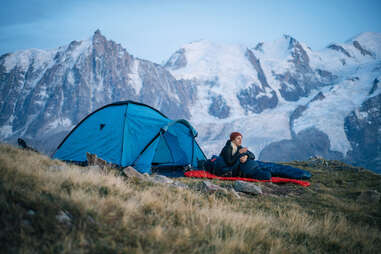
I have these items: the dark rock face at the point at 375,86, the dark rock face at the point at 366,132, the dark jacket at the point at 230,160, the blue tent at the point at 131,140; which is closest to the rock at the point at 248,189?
the dark jacket at the point at 230,160

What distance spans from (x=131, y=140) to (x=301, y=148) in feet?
530

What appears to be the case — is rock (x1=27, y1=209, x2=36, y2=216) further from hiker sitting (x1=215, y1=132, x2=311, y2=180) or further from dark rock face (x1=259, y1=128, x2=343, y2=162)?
dark rock face (x1=259, y1=128, x2=343, y2=162)

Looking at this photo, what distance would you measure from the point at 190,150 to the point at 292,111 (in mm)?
188088

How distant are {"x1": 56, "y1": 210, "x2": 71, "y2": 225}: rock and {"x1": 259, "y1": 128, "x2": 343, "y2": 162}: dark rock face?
137 metres

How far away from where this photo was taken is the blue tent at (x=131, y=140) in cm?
929

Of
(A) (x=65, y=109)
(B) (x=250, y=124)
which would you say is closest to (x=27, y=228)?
(B) (x=250, y=124)

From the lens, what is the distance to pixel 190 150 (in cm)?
1133

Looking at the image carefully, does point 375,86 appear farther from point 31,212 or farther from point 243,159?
point 31,212

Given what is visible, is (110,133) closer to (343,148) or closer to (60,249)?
(60,249)

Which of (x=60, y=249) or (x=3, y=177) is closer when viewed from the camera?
(x=60, y=249)

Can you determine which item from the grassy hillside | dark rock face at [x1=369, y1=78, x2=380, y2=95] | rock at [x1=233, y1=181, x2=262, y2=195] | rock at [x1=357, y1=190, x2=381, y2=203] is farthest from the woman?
dark rock face at [x1=369, y1=78, x2=380, y2=95]

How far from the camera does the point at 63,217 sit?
250 centimetres

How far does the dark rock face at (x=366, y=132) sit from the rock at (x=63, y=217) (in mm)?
170356

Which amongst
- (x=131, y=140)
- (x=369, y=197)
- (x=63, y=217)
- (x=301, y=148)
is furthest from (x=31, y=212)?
(x=301, y=148)
